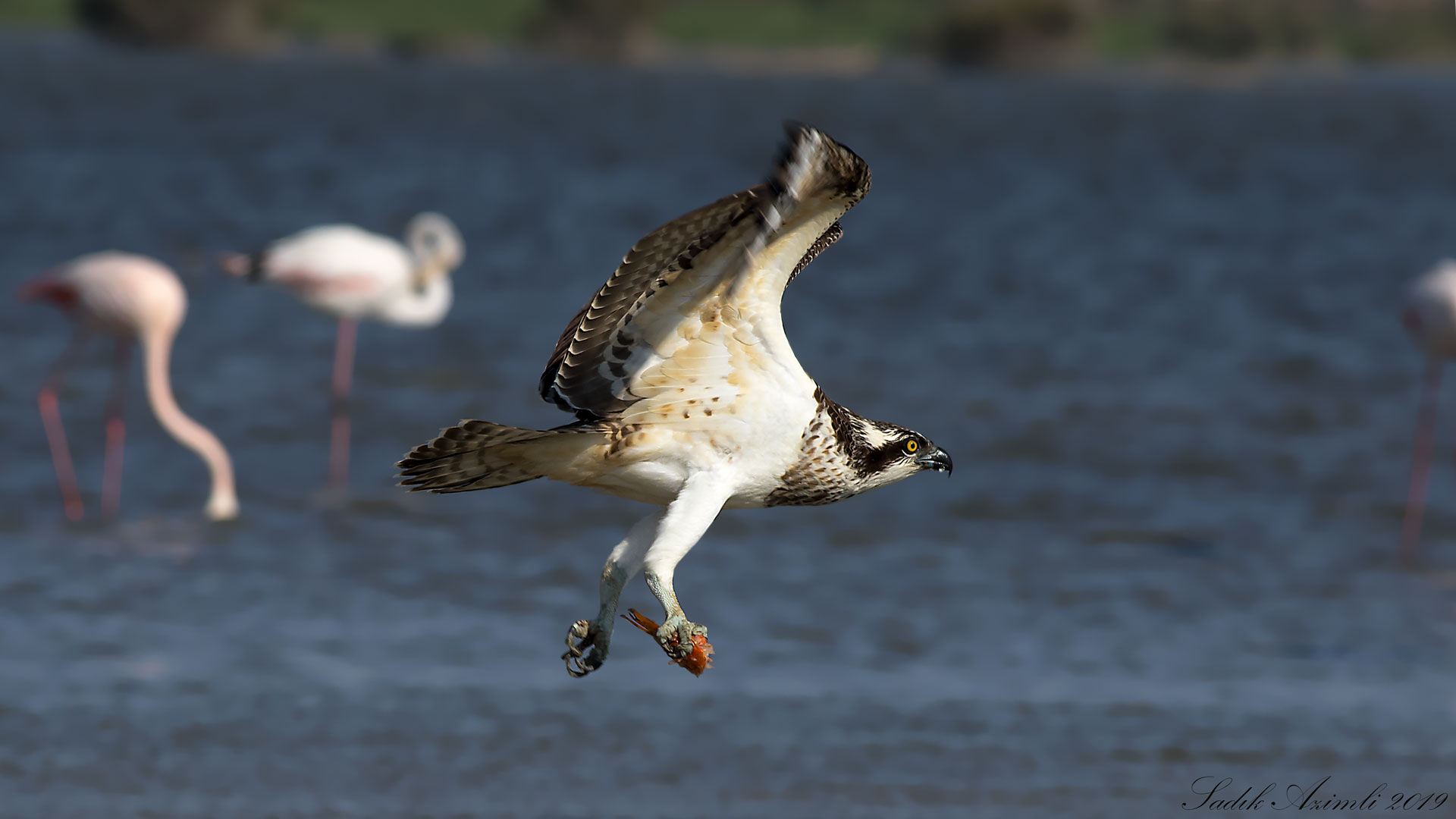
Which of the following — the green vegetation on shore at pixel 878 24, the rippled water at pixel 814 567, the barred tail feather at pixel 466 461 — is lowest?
the barred tail feather at pixel 466 461

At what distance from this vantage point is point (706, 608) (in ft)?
45.9

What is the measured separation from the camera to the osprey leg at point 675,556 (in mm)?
4777

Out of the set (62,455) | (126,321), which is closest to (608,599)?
(126,321)

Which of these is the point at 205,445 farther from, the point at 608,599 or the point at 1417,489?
the point at 608,599

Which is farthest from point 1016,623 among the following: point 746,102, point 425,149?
point 746,102

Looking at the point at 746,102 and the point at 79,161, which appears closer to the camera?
the point at 79,161

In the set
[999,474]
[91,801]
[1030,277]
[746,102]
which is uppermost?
[746,102]

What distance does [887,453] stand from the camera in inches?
215

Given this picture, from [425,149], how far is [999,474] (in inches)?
1397

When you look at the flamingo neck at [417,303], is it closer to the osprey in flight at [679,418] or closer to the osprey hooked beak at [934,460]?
the osprey hooked beak at [934,460]

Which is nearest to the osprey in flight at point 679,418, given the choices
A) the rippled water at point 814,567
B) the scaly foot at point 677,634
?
the scaly foot at point 677,634

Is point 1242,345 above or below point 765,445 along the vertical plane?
above

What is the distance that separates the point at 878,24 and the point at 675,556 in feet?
339

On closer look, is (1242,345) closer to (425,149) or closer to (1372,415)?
(1372,415)
